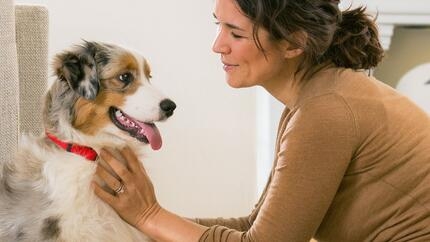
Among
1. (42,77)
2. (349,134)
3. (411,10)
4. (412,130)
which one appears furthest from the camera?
(411,10)

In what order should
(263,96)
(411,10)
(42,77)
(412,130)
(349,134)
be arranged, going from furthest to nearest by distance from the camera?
(263,96)
(411,10)
(42,77)
(412,130)
(349,134)

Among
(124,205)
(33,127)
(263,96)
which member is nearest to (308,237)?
(124,205)

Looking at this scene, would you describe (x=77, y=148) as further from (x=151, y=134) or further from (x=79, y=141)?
(x=151, y=134)

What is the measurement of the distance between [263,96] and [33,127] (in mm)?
1210

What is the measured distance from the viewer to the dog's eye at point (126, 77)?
1639 millimetres

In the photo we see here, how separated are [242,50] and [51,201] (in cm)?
59

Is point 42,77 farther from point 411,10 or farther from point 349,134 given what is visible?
point 411,10

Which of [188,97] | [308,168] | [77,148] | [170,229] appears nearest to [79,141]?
[77,148]

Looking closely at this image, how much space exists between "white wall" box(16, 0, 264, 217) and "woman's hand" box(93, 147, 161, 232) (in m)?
1.27

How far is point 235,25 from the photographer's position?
1586 mm

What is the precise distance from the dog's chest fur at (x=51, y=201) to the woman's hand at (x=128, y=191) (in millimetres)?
26

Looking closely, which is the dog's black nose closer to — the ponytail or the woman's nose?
the woman's nose

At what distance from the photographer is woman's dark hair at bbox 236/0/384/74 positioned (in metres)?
1.53

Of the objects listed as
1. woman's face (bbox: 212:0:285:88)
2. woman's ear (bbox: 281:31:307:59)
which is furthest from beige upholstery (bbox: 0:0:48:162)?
woman's ear (bbox: 281:31:307:59)
